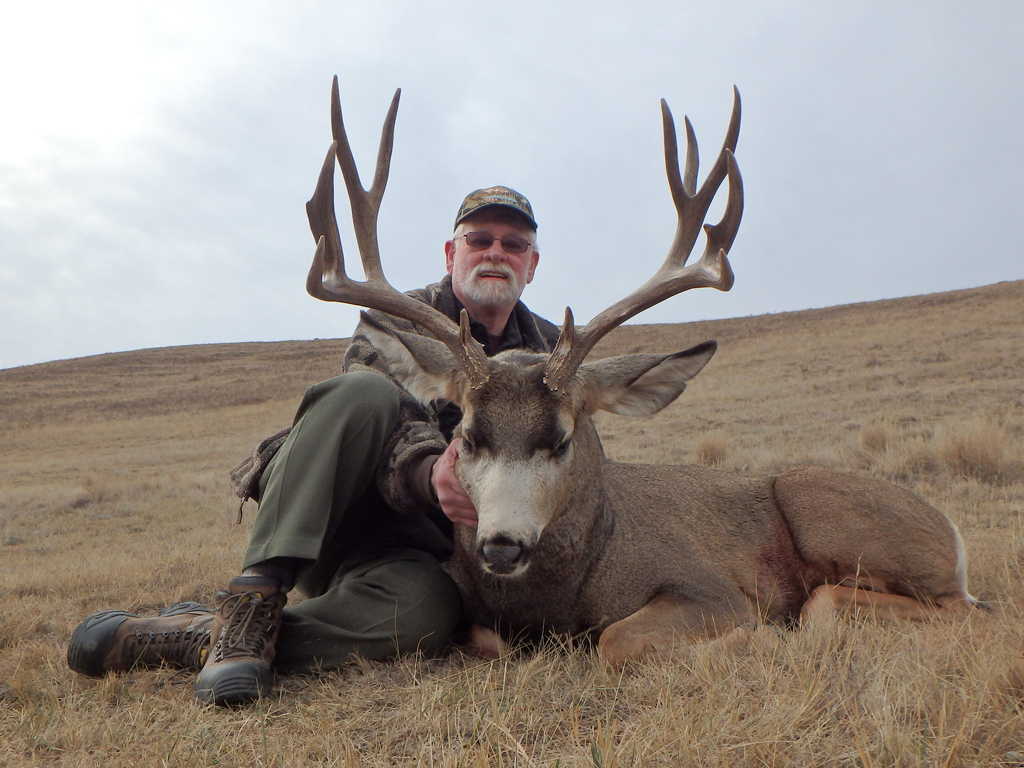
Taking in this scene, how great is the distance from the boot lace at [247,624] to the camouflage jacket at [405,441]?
69 cm

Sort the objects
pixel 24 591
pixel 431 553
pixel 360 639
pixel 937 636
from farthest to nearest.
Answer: pixel 24 591
pixel 431 553
pixel 360 639
pixel 937 636

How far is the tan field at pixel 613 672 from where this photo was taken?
7.16ft

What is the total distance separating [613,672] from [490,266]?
2643 mm

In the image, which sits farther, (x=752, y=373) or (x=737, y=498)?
(x=752, y=373)

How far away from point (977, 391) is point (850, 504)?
37.6 ft

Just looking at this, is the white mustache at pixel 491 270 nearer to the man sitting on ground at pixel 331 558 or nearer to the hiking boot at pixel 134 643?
the man sitting on ground at pixel 331 558

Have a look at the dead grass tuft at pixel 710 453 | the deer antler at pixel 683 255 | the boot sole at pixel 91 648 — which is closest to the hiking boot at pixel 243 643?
the boot sole at pixel 91 648

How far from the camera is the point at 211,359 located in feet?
178

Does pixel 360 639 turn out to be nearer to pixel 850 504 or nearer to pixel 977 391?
pixel 850 504

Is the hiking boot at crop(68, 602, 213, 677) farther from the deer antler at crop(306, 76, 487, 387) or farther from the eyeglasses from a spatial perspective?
the eyeglasses

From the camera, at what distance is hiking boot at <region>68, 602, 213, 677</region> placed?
3.50 metres

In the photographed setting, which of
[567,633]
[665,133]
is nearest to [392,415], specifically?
[567,633]

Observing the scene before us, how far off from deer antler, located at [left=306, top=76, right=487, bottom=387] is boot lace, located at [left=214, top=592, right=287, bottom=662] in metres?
1.32

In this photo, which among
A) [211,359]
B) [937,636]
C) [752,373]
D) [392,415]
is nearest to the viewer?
[937,636]
